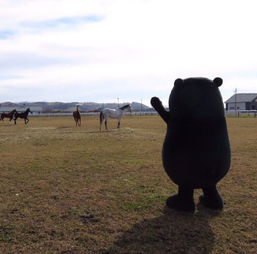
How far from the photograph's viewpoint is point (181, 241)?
407 centimetres

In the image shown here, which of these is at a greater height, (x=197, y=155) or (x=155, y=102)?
(x=155, y=102)

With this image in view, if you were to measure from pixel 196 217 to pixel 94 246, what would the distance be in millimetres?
1684

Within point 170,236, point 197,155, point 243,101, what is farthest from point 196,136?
point 243,101

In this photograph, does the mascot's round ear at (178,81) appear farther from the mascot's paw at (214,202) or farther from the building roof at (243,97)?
the building roof at (243,97)

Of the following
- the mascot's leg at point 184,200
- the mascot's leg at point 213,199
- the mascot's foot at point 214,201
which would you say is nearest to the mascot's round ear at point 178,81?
the mascot's leg at point 184,200

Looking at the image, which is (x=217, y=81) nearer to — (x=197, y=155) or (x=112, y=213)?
(x=197, y=155)

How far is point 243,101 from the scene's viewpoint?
73625 millimetres

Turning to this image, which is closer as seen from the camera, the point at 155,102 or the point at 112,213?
the point at 112,213

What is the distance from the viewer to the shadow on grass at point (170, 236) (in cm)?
387

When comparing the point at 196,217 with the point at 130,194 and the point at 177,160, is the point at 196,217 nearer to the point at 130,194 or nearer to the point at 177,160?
the point at 177,160

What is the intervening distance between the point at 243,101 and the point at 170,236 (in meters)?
74.1

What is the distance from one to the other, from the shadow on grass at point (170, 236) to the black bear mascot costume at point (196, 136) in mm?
480

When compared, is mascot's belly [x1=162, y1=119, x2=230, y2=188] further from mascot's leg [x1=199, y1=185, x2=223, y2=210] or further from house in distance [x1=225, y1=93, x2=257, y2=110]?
house in distance [x1=225, y1=93, x2=257, y2=110]

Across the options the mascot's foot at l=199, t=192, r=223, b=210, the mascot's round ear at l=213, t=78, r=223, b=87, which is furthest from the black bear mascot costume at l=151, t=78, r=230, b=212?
the mascot's foot at l=199, t=192, r=223, b=210
